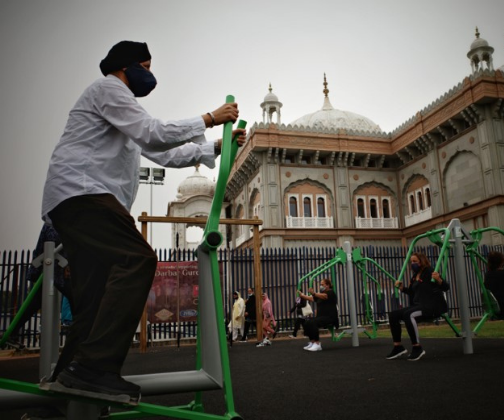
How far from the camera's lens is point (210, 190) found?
41.6 metres

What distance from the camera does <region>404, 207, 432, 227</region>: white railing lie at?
27.0 metres

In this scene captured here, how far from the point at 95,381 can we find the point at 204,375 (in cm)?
47

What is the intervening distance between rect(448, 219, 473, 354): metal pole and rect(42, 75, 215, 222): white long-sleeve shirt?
16.7 feet

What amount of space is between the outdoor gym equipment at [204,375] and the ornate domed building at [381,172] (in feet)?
76.8

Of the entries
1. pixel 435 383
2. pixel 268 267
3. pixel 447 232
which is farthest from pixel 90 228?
pixel 268 267

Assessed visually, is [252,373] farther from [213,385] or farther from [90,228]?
[90,228]

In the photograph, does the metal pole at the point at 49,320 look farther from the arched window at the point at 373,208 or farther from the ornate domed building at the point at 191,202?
the ornate domed building at the point at 191,202

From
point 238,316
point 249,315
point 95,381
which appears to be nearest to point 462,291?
point 95,381

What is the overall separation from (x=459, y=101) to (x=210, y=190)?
23372 millimetres

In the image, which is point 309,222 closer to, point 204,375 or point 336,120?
point 336,120

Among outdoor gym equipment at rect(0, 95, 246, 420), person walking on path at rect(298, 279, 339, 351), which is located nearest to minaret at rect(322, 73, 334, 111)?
person walking on path at rect(298, 279, 339, 351)

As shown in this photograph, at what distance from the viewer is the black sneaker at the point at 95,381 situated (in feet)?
5.27

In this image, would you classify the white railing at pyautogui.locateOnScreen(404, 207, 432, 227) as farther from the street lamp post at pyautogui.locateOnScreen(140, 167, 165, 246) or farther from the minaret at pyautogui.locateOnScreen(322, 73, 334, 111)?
the street lamp post at pyautogui.locateOnScreen(140, 167, 165, 246)

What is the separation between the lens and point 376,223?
28.9m
